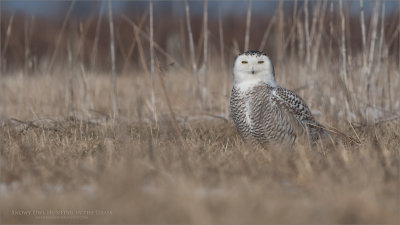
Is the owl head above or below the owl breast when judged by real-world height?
above

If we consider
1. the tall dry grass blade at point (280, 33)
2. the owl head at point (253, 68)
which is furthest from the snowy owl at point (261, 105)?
the tall dry grass blade at point (280, 33)

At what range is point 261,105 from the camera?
3.75m

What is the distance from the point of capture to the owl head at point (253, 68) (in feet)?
12.5

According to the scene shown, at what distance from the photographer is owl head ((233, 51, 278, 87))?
12.5 feet

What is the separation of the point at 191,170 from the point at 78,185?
0.55 meters

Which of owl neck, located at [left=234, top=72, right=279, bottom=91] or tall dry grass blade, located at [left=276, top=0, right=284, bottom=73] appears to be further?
tall dry grass blade, located at [left=276, top=0, right=284, bottom=73]

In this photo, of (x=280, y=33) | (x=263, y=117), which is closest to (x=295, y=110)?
(x=263, y=117)

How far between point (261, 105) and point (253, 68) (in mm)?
270

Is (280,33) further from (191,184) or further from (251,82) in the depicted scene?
(191,184)

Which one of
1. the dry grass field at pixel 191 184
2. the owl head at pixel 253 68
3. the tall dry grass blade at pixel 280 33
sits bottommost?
the dry grass field at pixel 191 184

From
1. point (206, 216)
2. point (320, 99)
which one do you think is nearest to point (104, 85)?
point (320, 99)

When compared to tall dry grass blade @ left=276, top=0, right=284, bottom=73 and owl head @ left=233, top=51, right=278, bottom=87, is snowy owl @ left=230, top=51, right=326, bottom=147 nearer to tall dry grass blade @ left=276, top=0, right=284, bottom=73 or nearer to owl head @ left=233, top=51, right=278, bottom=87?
owl head @ left=233, top=51, right=278, bottom=87

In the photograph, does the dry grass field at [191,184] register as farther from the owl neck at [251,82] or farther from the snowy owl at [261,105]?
the owl neck at [251,82]

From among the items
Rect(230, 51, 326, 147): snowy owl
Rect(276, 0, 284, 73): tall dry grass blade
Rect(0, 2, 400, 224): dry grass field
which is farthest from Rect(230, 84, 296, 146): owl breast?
Rect(276, 0, 284, 73): tall dry grass blade
